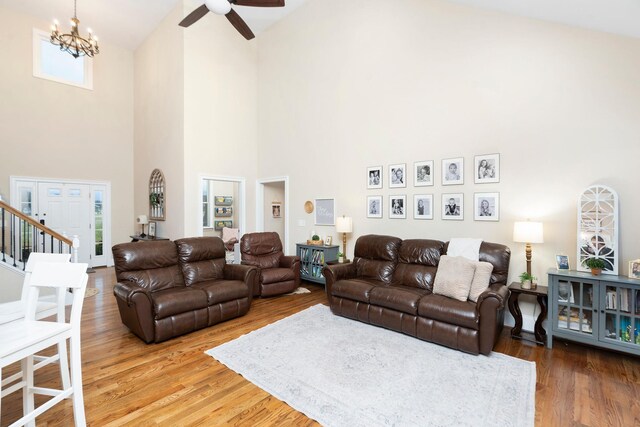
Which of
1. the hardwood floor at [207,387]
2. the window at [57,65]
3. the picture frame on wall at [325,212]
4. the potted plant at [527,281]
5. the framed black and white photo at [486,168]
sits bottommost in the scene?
the hardwood floor at [207,387]

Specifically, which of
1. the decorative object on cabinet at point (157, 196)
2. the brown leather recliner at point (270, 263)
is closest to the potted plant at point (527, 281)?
the brown leather recliner at point (270, 263)

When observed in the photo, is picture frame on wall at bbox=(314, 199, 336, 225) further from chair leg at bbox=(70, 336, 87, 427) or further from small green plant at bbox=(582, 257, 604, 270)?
chair leg at bbox=(70, 336, 87, 427)

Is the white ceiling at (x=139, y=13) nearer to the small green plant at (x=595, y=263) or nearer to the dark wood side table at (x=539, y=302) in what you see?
the small green plant at (x=595, y=263)

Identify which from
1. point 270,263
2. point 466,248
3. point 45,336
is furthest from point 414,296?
point 45,336

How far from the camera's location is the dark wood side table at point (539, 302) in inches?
127

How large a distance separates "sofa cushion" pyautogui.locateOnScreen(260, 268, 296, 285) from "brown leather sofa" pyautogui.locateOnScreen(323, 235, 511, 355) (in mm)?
997

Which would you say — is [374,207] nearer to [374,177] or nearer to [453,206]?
[374,177]

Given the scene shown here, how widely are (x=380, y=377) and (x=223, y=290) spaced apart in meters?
2.12

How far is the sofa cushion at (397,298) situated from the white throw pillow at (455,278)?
233 mm

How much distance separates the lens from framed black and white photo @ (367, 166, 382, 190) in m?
4.98

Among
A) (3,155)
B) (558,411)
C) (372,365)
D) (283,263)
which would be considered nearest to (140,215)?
(3,155)

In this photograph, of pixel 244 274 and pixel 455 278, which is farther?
pixel 244 274

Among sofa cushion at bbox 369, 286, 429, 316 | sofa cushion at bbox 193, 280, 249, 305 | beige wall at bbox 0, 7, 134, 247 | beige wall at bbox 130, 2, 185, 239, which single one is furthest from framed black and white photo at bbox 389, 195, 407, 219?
beige wall at bbox 0, 7, 134, 247

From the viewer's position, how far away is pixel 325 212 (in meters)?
5.74
